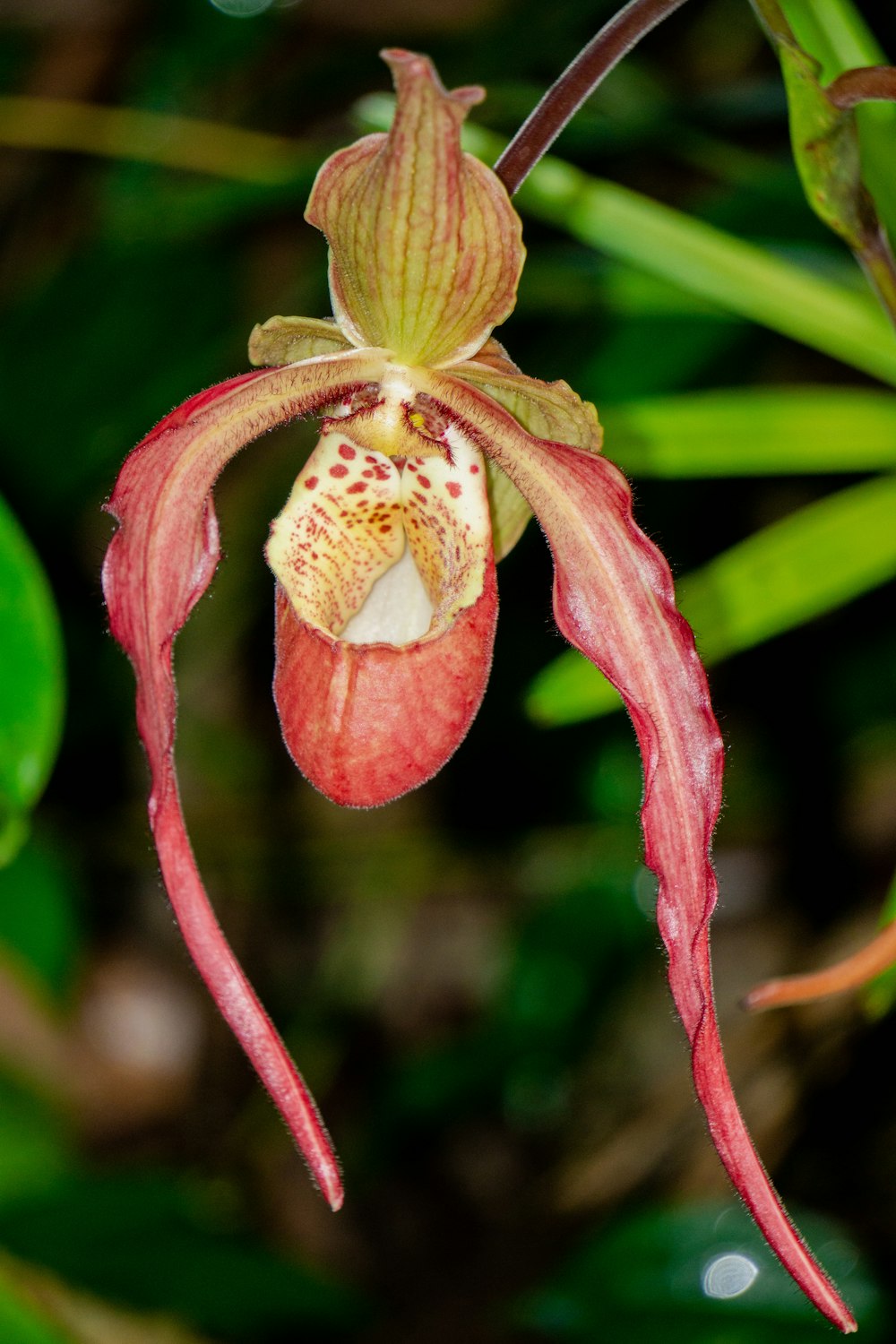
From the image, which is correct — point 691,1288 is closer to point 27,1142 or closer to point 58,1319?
point 58,1319

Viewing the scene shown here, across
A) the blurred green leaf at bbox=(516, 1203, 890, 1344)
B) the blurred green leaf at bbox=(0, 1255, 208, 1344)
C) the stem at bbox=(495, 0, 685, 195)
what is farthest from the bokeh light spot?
the stem at bbox=(495, 0, 685, 195)

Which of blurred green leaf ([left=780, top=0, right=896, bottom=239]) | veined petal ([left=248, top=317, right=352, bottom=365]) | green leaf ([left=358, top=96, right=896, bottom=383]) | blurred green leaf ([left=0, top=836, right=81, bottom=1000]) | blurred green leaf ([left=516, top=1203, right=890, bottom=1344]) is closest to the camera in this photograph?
veined petal ([left=248, top=317, right=352, bottom=365])

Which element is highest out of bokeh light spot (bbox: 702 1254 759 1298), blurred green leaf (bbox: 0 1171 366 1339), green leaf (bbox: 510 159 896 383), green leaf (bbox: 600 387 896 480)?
green leaf (bbox: 510 159 896 383)

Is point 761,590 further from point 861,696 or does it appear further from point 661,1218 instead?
point 861,696

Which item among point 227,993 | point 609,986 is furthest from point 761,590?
point 609,986

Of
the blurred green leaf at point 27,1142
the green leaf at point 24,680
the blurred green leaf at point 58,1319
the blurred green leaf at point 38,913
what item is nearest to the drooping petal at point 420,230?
the green leaf at point 24,680

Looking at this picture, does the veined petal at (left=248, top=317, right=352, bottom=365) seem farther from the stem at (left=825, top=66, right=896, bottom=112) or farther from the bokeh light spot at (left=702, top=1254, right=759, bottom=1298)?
the bokeh light spot at (left=702, top=1254, right=759, bottom=1298)
